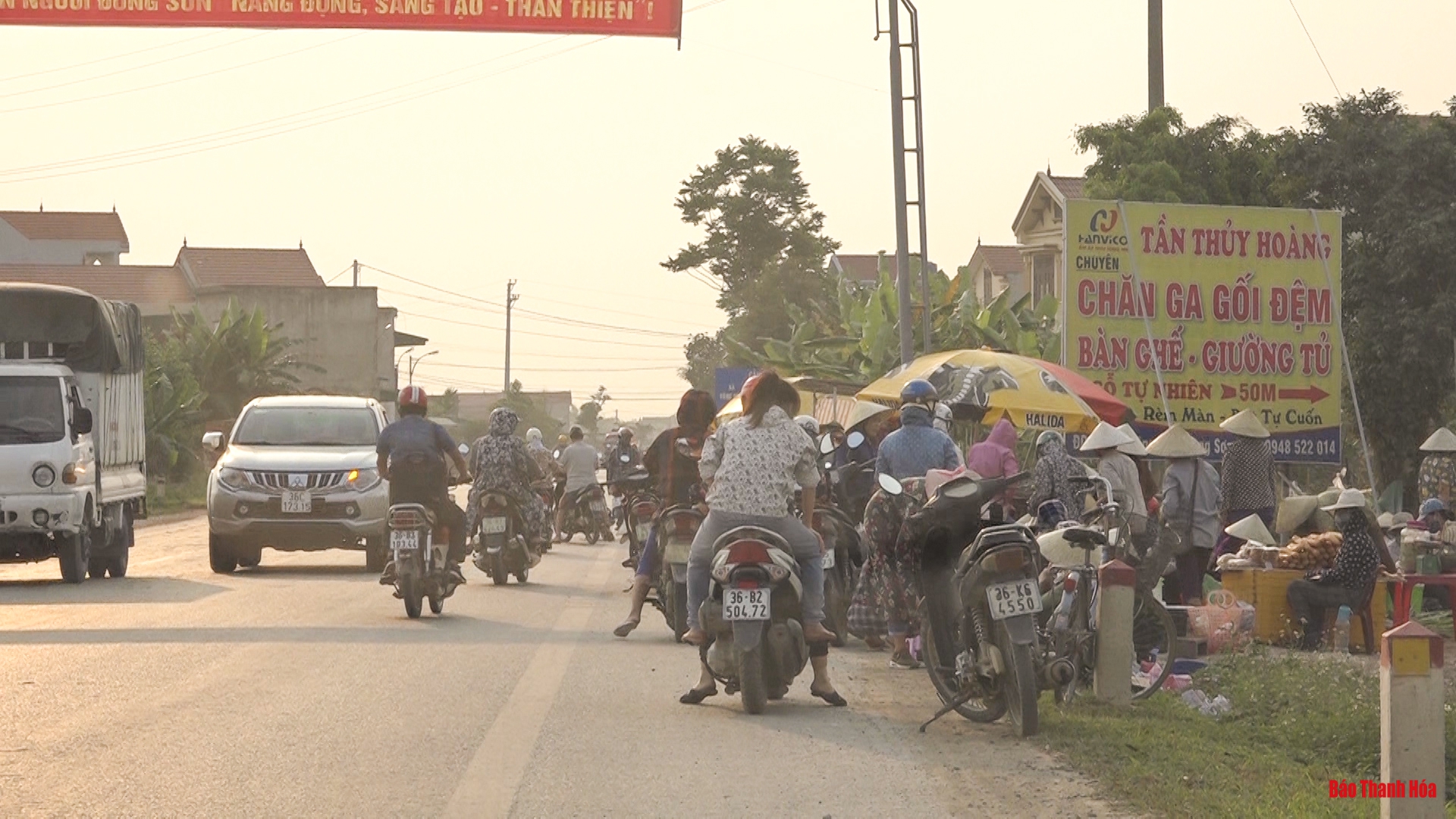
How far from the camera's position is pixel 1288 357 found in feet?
76.8

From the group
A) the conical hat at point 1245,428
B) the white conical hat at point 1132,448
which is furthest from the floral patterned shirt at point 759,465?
the conical hat at point 1245,428

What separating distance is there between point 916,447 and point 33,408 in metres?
10.3

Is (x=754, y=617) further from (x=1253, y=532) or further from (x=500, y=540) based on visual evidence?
(x=500, y=540)

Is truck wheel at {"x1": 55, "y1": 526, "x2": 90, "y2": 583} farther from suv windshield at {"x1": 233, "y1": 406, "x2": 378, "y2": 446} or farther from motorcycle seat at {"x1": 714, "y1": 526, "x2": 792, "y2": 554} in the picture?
motorcycle seat at {"x1": 714, "y1": 526, "x2": 792, "y2": 554}

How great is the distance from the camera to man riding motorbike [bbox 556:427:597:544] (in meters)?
29.2

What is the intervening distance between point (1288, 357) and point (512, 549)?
→ 9.97m

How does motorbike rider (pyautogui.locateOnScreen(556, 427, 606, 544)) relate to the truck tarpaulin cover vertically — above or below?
below

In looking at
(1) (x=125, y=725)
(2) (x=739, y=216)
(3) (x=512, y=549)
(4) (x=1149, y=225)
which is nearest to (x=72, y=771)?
(1) (x=125, y=725)

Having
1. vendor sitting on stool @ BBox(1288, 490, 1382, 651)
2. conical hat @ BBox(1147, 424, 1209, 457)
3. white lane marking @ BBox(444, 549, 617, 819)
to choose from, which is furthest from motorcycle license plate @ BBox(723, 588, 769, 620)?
conical hat @ BBox(1147, 424, 1209, 457)

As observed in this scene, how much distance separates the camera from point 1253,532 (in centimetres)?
1627

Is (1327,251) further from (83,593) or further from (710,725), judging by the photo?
(710,725)

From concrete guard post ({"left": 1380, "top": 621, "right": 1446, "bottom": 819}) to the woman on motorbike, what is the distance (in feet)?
12.3

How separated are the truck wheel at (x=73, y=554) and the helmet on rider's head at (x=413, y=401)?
17.5 feet

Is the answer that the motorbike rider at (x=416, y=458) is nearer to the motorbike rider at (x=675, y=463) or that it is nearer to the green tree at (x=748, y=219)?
the motorbike rider at (x=675, y=463)
